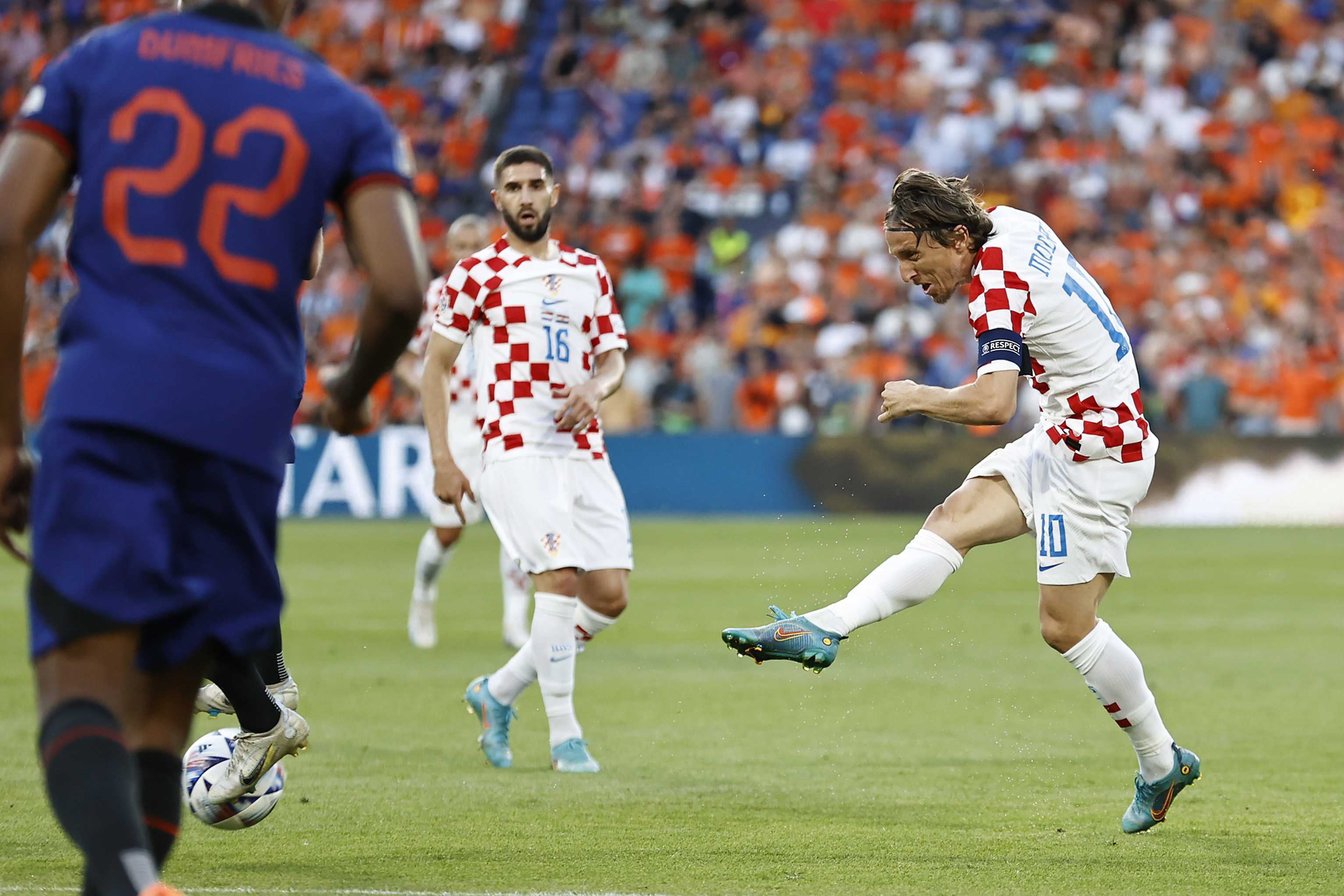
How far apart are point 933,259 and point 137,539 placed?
342 centimetres

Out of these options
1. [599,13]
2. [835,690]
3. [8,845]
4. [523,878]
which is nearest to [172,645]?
[523,878]

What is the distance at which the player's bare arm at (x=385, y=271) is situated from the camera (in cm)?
343

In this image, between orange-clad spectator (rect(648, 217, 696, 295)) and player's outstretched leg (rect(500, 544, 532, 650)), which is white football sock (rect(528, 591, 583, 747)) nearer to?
player's outstretched leg (rect(500, 544, 532, 650))

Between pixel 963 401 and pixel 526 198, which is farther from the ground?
pixel 526 198

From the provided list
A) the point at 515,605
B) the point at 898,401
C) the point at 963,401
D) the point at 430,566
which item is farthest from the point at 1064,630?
the point at 430,566

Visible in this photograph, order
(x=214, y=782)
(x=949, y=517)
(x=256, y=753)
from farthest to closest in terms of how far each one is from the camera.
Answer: (x=949, y=517) → (x=214, y=782) → (x=256, y=753)

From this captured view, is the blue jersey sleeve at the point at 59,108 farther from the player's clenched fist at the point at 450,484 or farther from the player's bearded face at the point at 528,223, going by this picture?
the player's bearded face at the point at 528,223

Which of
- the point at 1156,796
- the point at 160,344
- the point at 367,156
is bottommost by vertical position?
the point at 1156,796

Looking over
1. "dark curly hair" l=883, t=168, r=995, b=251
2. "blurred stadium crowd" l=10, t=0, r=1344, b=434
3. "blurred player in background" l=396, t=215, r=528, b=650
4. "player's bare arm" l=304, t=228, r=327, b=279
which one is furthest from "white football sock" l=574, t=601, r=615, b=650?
"blurred stadium crowd" l=10, t=0, r=1344, b=434

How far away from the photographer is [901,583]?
6.12 meters

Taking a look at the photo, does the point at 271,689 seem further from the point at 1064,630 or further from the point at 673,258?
the point at 673,258

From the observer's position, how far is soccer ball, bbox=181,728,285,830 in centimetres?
528

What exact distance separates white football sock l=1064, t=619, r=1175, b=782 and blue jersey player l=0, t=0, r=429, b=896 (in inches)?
131

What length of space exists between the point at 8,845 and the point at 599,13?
79.6ft
